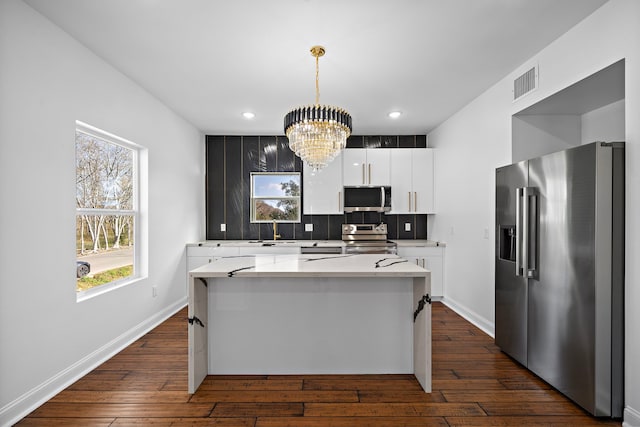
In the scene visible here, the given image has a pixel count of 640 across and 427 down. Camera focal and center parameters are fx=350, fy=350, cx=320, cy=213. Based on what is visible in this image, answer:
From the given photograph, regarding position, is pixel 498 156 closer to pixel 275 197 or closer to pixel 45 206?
pixel 275 197

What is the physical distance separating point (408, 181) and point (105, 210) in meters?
3.84

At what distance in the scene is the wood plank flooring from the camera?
2080 mm

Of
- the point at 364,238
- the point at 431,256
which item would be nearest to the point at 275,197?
the point at 364,238

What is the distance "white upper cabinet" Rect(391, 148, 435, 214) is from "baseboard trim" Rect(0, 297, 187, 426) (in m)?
3.55

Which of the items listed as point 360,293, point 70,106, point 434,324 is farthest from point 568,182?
point 70,106

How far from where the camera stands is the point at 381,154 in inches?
203

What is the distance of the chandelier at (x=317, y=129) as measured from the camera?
8.36 ft

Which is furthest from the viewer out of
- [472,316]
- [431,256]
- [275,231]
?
[275,231]

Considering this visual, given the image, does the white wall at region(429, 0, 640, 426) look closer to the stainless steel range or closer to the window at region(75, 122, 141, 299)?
the stainless steel range

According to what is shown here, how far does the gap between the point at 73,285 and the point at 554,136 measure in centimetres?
422

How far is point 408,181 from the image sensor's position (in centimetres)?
517

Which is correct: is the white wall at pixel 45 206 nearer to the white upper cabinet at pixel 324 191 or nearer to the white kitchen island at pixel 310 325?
the white kitchen island at pixel 310 325

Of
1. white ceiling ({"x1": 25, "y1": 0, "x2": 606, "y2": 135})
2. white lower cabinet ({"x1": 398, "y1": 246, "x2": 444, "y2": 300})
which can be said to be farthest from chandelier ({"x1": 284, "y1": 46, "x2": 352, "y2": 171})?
white lower cabinet ({"x1": 398, "y1": 246, "x2": 444, "y2": 300})

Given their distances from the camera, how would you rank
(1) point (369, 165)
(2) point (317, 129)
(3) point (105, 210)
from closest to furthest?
1. (2) point (317, 129)
2. (3) point (105, 210)
3. (1) point (369, 165)
